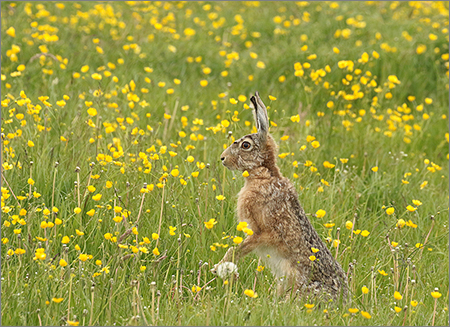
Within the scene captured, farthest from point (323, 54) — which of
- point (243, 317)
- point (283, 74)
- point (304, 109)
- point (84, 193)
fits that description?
point (243, 317)

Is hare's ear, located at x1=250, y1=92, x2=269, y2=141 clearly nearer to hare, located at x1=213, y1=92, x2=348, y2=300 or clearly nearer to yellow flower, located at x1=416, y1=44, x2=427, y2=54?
hare, located at x1=213, y1=92, x2=348, y2=300

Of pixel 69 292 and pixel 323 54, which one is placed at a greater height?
pixel 323 54

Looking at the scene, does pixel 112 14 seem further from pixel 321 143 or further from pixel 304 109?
pixel 321 143

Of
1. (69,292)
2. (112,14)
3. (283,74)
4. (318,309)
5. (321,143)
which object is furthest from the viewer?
(112,14)

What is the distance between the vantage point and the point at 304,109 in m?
8.69

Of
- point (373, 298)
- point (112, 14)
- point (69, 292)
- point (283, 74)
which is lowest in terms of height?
point (373, 298)

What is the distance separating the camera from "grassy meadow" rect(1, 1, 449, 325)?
4273 millimetres

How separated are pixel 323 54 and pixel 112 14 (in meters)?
3.87

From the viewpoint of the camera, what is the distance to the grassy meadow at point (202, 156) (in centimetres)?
427

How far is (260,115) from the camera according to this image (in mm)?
4938

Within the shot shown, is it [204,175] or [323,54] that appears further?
[323,54]

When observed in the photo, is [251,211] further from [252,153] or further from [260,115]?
[260,115]

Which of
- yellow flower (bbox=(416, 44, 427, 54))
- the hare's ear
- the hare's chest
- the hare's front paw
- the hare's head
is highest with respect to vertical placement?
yellow flower (bbox=(416, 44, 427, 54))

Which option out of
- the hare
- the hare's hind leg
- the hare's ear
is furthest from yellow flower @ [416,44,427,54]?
the hare's hind leg
